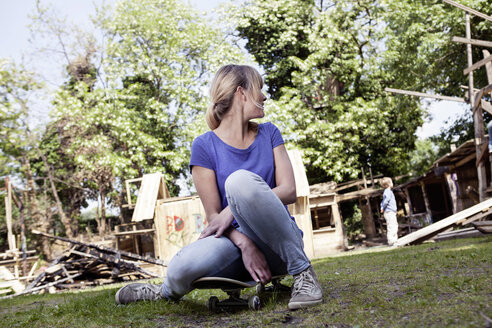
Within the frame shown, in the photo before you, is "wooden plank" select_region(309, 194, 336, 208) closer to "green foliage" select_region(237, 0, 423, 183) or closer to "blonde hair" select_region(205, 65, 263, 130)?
"green foliage" select_region(237, 0, 423, 183)

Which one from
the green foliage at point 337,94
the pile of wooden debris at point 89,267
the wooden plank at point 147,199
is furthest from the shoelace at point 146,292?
the green foliage at point 337,94

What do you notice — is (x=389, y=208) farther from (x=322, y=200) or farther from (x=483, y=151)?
(x=322, y=200)

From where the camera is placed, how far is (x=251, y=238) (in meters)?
2.64

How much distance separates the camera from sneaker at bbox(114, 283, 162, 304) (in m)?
3.26

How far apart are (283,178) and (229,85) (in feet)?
2.46

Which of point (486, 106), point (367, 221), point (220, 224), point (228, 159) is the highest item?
point (486, 106)

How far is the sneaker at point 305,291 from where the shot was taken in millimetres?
2432

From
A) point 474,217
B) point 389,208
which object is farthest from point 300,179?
point 474,217

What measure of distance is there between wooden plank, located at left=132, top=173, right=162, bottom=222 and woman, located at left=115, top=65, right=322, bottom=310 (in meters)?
13.7

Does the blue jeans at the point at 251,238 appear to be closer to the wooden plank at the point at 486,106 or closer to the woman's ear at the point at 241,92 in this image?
the woman's ear at the point at 241,92

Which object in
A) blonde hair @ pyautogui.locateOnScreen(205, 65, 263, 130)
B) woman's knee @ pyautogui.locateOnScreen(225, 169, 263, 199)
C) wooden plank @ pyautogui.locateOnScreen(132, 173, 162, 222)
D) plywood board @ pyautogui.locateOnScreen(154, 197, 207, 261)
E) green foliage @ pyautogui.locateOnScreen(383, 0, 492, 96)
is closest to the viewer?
woman's knee @ pyautogui.locateOnScreen(225, 169, 263, 199)

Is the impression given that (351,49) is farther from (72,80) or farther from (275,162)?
(275,162)

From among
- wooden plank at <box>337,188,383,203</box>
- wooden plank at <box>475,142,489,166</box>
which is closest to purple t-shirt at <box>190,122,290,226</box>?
wooden plank at <box>475,142,489,166</box>

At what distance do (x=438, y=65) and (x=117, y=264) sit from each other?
1638 centimetres
